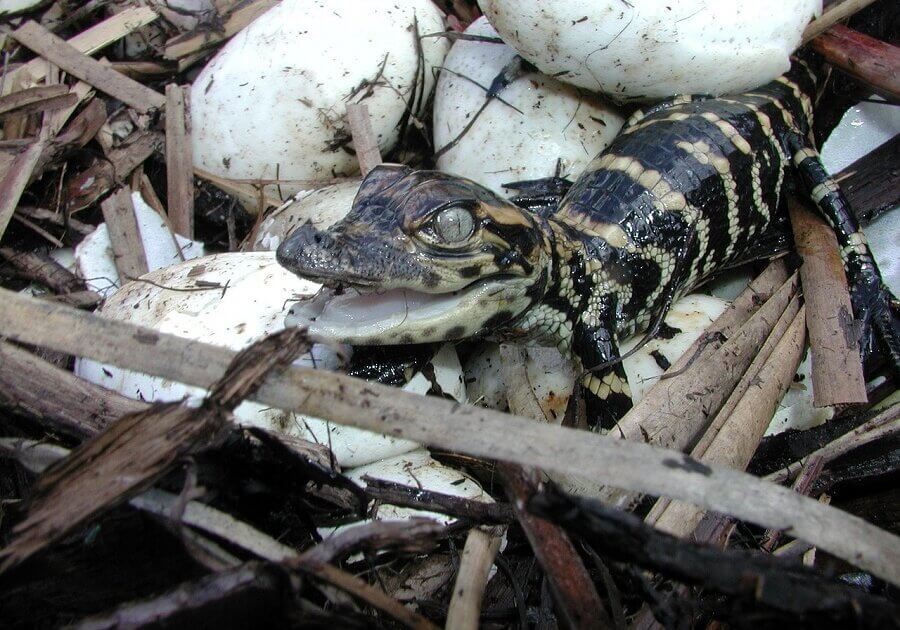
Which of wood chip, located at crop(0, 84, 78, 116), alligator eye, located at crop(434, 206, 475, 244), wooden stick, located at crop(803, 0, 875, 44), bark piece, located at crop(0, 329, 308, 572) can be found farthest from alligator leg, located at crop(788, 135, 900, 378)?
wood chip, located at crop(0, 84, 78, 116)

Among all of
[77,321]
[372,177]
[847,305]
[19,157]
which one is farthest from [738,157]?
[19,157]

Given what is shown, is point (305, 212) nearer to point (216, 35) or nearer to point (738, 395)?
point (216, 35)

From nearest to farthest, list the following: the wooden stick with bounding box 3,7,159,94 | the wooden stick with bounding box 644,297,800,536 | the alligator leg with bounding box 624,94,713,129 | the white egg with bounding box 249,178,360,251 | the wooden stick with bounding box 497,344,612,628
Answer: the wooden stick with bounding box 497,344,612,628 → the wooden stick with bounding box 644,297,800,536 → the white egg with bounding box 249,178,360,251 → the alligator leg with bounding box 624,94,713,129 → the wooden stick with bounding box 3,7,159,94

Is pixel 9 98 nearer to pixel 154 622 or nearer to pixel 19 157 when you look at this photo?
pixel 19 157

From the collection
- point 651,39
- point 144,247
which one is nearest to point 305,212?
point 144,247

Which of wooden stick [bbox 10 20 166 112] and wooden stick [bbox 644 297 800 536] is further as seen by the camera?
wooden stick [bbox 10 20 166 112]

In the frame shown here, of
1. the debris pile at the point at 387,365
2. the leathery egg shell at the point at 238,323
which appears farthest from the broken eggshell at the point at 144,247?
the leathery egg shell at the point at 238,323

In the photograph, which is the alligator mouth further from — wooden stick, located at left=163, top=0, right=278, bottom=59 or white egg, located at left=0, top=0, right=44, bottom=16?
white egg, located at left=0, top=0, right=44, bottom=16
